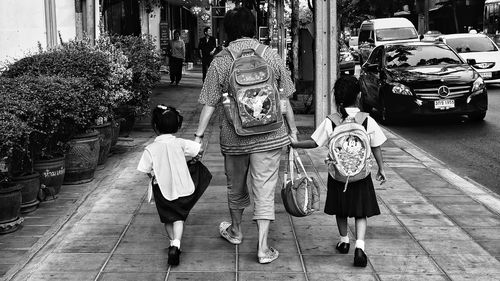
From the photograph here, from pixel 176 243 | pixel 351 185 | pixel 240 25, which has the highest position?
pixel 240 25

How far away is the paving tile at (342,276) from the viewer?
5383 mm

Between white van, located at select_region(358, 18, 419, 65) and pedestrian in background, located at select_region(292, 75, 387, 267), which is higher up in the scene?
white van, located at select_region(358, 18, 419, 65)

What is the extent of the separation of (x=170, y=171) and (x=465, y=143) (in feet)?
26.1

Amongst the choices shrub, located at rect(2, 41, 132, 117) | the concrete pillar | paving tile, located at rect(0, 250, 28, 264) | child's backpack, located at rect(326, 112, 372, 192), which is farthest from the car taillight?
paving tile, located at rect(0, 250, 28, 264)

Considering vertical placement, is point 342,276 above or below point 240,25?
below

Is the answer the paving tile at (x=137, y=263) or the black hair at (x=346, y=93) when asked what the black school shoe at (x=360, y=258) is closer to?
the black hair at (x=346, y=93)

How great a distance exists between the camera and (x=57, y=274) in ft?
18.0

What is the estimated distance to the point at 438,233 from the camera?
6.59m

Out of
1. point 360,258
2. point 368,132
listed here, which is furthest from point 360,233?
point 368,132

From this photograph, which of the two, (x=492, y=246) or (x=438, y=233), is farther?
(x=438, y=233)

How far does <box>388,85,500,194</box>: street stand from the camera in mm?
10078

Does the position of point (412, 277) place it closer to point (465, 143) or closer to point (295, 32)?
point (465, 143)

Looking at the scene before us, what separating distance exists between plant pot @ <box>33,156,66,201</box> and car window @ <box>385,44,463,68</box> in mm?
9171

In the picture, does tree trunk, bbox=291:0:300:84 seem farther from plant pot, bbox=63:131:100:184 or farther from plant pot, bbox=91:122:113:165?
plant pot, bbox=63:131:100:184
